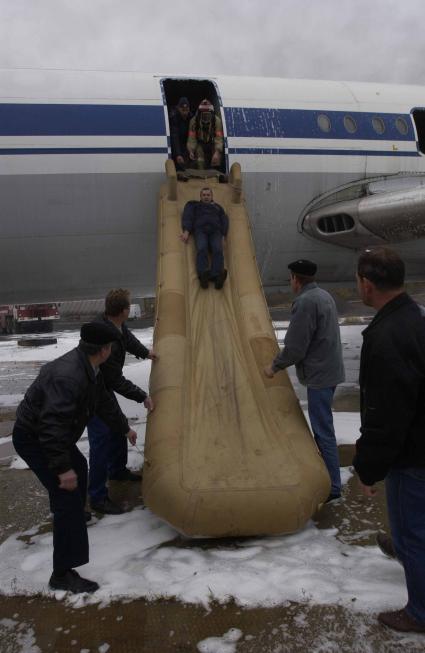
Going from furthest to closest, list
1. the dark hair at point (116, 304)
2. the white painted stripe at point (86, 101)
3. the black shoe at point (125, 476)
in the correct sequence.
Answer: the white painted stripe at point (86, 101)
the black shoe at point (125, 476)
the dark hair at point (116, 304)

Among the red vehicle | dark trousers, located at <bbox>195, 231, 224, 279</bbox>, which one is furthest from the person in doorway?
the red vehicle

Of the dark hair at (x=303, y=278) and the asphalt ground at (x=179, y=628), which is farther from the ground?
the dark hair at (x=303, y=278)

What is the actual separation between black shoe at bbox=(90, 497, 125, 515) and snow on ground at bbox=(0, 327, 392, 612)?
24 cm

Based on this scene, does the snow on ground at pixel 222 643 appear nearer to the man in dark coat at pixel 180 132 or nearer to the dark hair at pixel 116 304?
the dark hair at pixel 116 304

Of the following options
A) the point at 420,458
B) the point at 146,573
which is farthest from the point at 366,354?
the point at 146,573

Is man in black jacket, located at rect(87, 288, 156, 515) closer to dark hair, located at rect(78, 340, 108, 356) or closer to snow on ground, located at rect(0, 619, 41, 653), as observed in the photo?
dark hair, located at rect(78, 340, 108, 356)

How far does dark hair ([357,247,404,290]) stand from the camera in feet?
7.61

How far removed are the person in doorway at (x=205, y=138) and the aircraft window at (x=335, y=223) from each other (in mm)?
1761

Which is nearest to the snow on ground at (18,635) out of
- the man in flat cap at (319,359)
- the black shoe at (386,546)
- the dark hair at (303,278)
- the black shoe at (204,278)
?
the black shoe at (386,546)

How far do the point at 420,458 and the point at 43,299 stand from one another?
6386 mm

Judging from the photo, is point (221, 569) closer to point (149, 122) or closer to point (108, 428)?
point (108, 428)

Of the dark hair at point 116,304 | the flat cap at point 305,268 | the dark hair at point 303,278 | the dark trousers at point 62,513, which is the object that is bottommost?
the dark trousers at point 62,513

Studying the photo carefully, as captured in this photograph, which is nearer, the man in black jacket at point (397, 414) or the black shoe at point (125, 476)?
the man in black jacket at point (397, 414)

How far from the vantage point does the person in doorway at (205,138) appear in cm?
684
